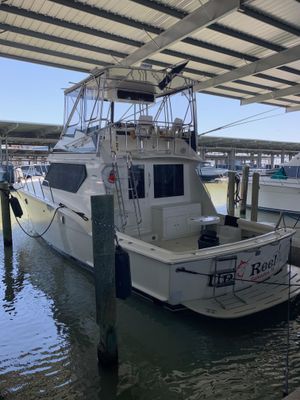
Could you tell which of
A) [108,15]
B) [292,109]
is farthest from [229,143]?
[108,15]

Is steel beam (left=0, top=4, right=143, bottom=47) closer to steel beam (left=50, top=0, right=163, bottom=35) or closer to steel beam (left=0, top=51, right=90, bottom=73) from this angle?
steel beam (left=50, top=0, right=163, bottom=35)

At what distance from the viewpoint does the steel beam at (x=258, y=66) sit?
9.30 metres

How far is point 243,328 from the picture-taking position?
175 inches

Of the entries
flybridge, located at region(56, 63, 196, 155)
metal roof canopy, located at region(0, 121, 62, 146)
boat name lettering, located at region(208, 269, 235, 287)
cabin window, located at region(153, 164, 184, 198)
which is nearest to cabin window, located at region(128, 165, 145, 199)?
cabin window, located at region(153, 164, 184, 198)

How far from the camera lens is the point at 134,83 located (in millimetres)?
6535

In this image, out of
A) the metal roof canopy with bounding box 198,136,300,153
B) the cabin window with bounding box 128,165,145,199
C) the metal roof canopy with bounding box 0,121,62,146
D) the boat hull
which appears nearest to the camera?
the boat hull

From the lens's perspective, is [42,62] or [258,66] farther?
[258,66]

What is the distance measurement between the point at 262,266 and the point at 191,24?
5.62m

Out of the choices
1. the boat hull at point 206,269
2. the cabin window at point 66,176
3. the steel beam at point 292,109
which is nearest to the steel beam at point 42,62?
the cabin window at point 66,176

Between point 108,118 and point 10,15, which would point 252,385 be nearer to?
point 108,118

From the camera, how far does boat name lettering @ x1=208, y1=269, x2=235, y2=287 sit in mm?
4293

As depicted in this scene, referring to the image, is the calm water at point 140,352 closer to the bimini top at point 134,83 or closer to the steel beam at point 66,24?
the bimini top at point 134,83

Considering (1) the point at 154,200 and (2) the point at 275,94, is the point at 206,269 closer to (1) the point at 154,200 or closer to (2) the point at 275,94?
(1) the point at 154,200

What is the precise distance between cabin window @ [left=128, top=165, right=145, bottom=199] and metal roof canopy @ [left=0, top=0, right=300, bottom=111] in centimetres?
370
